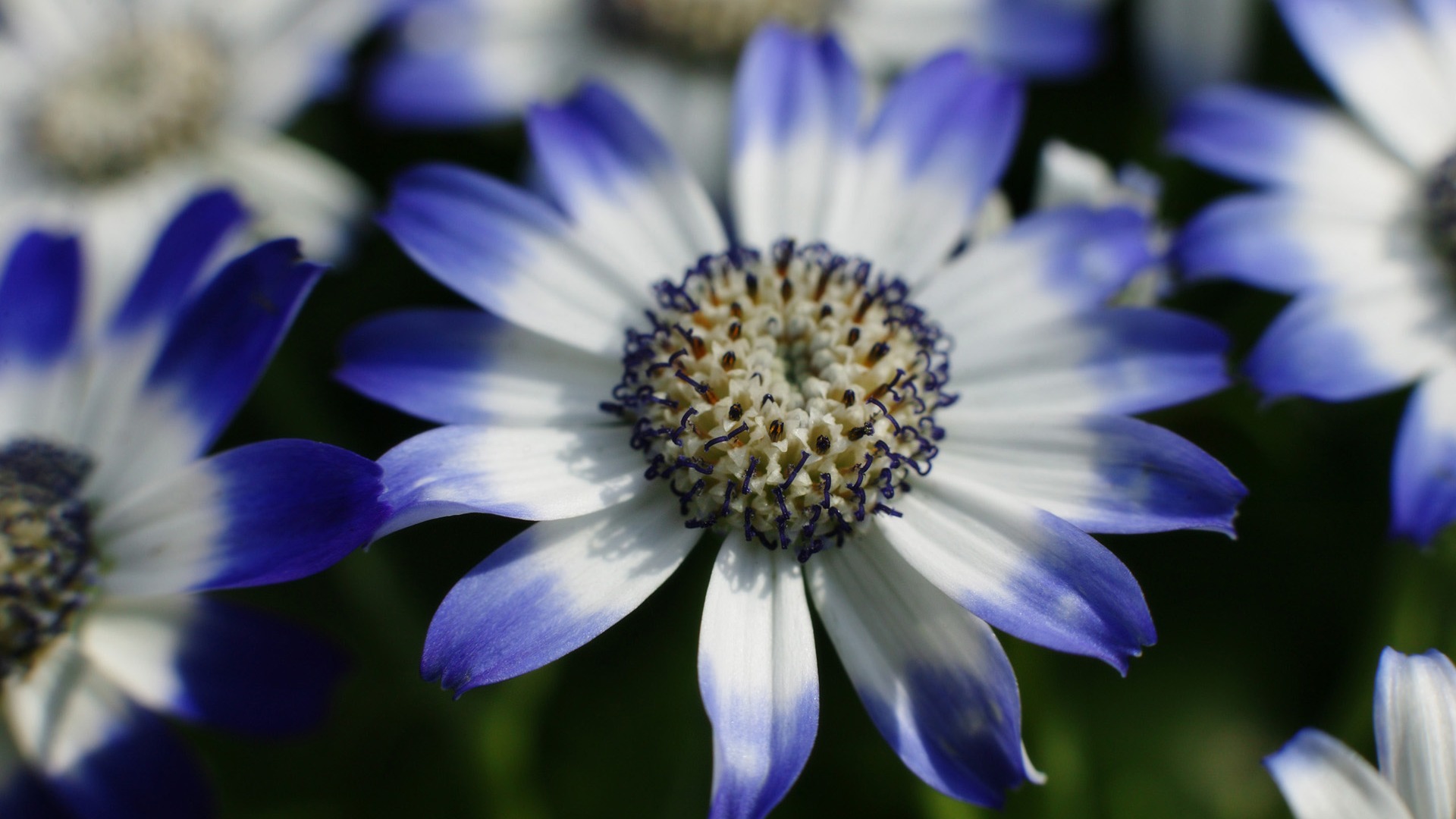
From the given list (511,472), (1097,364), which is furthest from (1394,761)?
(511,472)

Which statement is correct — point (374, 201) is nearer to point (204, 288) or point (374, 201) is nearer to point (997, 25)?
point (204, 288)

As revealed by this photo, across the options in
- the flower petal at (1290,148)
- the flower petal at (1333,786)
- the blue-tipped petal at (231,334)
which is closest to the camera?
the flower petal at (1333,786)

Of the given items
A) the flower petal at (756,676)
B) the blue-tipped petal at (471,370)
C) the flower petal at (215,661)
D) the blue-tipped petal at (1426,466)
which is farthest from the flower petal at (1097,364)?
the flower petal at (215,661)

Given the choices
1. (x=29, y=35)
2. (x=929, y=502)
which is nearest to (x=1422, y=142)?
(x=929, y=502)

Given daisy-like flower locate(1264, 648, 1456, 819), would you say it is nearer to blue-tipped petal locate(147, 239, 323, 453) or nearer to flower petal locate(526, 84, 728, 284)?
flower petal locate(526, 84, 728, 284)

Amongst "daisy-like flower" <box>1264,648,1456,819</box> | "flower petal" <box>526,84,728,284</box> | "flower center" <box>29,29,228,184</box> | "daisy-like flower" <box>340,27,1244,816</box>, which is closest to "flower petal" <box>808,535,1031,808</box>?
"daisy-like flower" <box>340,27,1244,816</box>

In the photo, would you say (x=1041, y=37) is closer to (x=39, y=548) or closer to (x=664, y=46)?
(x=664, y=46)

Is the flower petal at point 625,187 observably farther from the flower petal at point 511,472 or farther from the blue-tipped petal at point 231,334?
the blue-tipped petal at point 231,334
